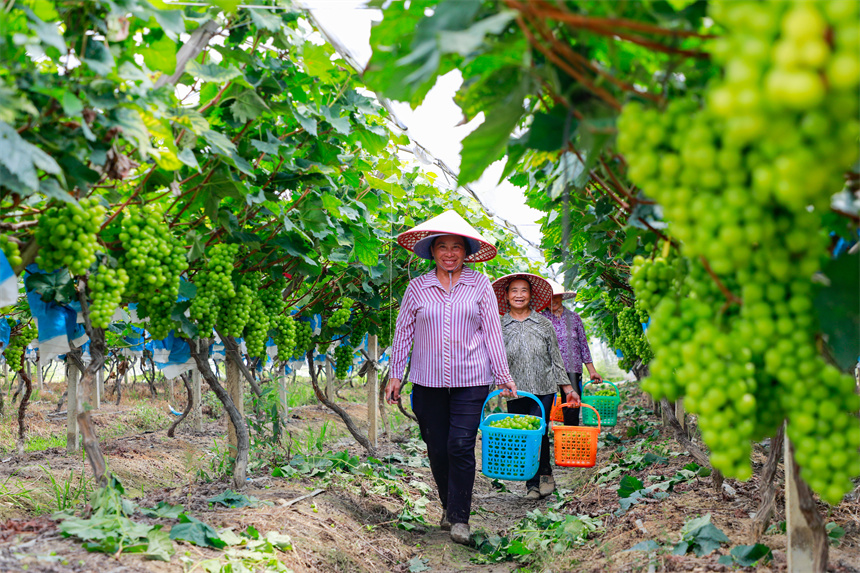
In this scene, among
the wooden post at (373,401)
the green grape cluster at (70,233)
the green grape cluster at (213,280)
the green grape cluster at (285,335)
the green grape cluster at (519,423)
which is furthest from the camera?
the wooden post at (373,401)

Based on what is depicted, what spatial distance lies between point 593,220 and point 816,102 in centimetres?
258

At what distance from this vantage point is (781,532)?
8.75ft

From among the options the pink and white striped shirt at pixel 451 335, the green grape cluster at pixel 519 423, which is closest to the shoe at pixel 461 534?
the green grape cluster at pixel 519 423

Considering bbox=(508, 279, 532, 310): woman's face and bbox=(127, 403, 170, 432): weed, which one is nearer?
bbox=(508, 279, 532, 310): woman's face

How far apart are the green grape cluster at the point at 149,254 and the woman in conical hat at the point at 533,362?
3.10 metres

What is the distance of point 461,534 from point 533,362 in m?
1.89

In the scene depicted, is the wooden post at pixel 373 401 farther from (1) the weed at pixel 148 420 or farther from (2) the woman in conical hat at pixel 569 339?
(1) the weed at pixel 148 420

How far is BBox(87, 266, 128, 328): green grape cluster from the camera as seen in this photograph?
2443 millimetres

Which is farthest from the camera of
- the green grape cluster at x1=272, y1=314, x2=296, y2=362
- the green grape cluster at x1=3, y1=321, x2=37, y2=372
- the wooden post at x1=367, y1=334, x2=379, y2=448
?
the wooden post at x1=367, y1=334, x2=379, y2=448

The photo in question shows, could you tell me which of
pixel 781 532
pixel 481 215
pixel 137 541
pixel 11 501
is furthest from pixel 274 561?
pixel 481 215

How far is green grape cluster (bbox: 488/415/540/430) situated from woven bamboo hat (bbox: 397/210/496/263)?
121 cm

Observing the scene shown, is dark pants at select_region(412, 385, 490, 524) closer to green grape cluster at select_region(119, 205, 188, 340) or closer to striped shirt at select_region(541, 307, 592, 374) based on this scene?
green grape cluster at select_region(119, 205, 188, 340)

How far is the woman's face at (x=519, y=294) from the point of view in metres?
5.46

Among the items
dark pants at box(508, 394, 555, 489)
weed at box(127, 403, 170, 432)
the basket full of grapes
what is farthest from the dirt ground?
weed at box(127, 403, 170, 432)
